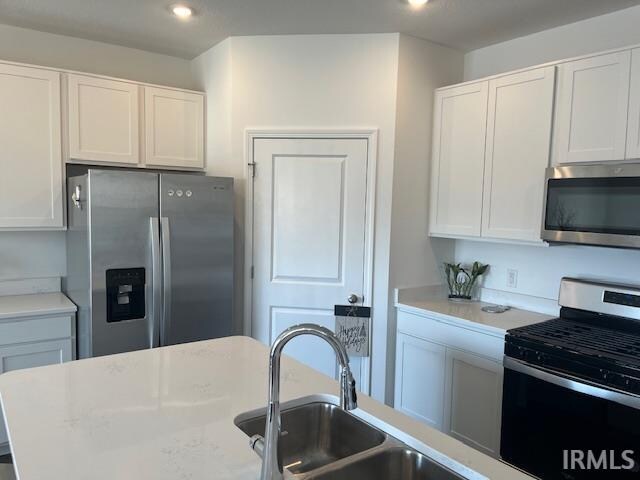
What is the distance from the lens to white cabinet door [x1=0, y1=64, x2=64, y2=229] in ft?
8.80

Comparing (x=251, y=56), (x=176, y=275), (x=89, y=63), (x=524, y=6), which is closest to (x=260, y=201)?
(x=176, y=275)

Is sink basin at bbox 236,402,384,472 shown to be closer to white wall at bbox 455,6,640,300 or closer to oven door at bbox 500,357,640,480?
oven door at bbox 500,357,640,480

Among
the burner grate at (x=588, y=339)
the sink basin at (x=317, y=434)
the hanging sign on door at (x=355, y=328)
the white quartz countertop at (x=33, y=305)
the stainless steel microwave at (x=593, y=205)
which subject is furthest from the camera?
the hanging sign on door at (x=355, y=328)

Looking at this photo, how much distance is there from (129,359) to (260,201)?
151 centimetres

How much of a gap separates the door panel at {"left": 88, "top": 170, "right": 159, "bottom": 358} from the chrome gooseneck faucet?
182cm

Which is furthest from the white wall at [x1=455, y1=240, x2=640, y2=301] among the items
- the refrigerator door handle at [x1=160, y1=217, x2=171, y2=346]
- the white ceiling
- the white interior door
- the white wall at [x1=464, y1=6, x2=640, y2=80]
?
the refrigerator door handle at [x1=160, y1=217, x2=171, y2=346]

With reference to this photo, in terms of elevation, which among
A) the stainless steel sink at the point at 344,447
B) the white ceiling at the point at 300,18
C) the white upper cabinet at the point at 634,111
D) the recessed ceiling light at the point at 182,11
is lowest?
the stainless steel sink at the point at 344,447

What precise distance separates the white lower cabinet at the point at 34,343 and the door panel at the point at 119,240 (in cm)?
21

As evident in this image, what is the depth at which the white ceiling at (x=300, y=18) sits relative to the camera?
96.5 inches

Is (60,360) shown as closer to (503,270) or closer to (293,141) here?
(293,141)

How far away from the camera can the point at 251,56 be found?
9.79 feet

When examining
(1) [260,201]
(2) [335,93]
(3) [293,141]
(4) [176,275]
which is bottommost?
(4) [176,275]

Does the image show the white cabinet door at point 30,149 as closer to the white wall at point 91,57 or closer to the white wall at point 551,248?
the white wall at point 91,57

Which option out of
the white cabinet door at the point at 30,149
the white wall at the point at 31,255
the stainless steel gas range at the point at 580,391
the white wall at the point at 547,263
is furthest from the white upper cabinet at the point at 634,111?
the white wall at the point at 31,255
